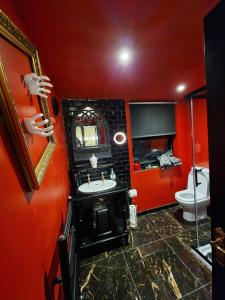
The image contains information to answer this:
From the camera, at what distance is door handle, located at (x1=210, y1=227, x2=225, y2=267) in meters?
0.69

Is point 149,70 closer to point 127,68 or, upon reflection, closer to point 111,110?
point 127,68

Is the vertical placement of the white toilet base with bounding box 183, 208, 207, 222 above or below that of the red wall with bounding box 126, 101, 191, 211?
below

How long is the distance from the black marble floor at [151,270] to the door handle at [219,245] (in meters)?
1.12

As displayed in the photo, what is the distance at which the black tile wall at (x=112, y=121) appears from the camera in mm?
2381

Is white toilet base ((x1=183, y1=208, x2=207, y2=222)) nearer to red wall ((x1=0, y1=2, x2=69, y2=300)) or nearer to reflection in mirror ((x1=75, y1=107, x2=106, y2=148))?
reflection in mirror ((x1=75, y1=107, x2=106, y2=148))

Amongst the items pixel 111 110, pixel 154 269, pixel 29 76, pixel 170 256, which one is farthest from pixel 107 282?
pixel 111 110

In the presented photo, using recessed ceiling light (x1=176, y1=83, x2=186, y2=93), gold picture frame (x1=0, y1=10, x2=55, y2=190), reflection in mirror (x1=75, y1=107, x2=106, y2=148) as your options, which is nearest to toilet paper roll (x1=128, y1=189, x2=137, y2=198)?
reflection in mirror (x1=75, y1=107, x2=106, y2=148)

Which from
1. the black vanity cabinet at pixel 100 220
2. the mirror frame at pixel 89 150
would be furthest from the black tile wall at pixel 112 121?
the black vanity cabinet at pixel 100 220

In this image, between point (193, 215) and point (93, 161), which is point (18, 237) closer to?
point (93, 161)

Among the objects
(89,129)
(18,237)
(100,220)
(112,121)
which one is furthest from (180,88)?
(18,237)

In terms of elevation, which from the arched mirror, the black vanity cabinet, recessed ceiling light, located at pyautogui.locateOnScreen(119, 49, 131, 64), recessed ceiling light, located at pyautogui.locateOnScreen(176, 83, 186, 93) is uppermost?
recessed ceiling light, located at pyautogui.locateOnScreen(119, 49, 131, 64)

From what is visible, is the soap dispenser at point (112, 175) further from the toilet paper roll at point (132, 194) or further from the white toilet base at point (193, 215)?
the white toilet base at point (193, 215)

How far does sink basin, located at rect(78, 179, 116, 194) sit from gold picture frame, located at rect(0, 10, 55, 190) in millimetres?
1286

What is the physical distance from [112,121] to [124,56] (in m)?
1.23
